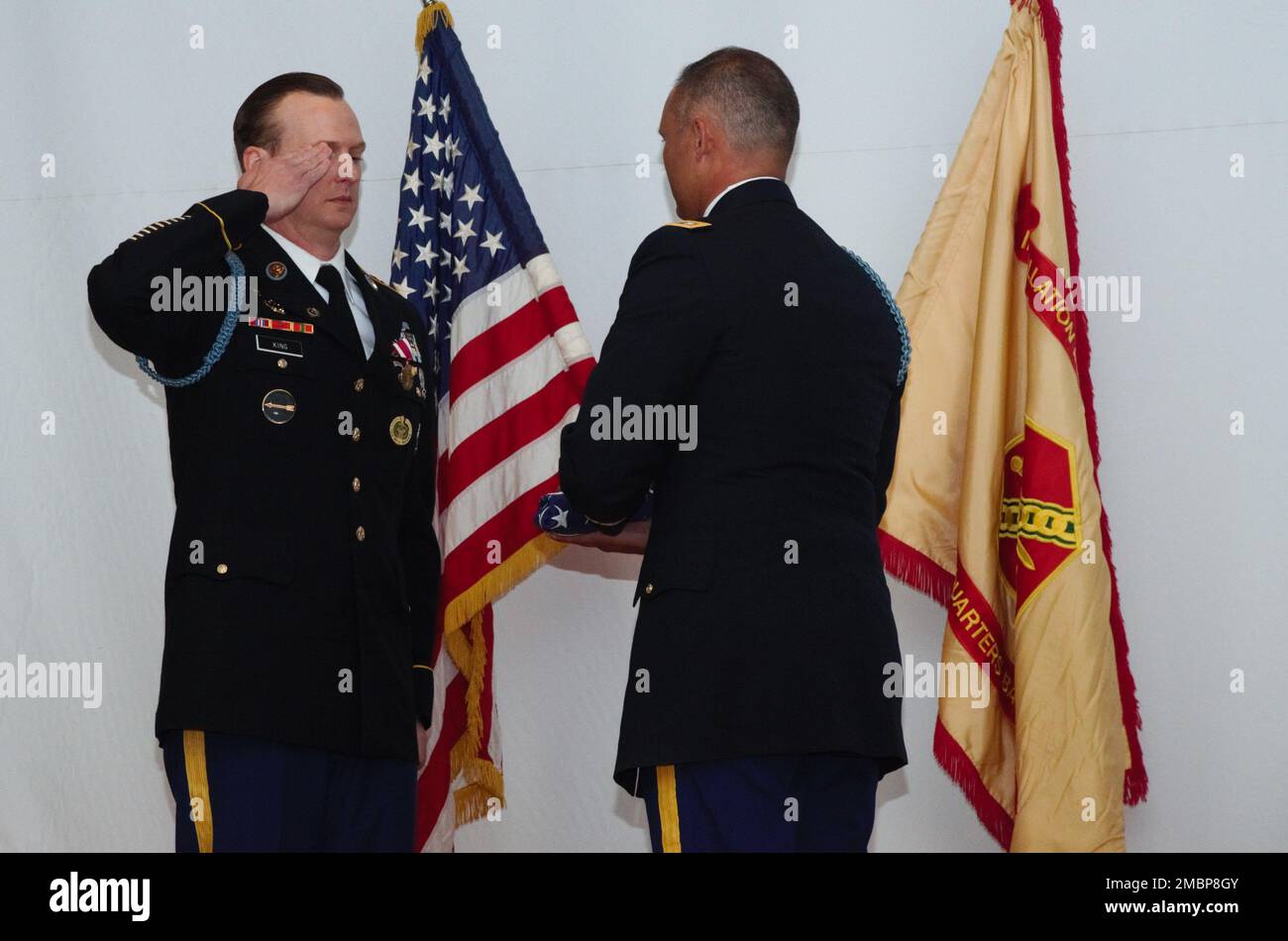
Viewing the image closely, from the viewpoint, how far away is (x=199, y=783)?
79.0 inches

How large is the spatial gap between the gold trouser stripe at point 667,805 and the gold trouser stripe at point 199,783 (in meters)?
0.65

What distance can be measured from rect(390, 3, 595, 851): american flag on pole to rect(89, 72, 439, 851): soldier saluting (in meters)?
0.62

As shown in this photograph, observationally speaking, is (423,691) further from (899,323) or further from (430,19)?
(430,19)

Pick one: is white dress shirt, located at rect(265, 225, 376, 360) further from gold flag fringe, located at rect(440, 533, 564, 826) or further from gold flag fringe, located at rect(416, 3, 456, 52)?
gold flag fringe, located at rect(416, 3, 456, 52)

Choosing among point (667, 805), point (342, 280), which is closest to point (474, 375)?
point (342, 280)

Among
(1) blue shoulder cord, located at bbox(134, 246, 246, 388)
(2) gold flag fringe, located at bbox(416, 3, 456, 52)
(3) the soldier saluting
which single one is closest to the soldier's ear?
(3) the soldier saluting

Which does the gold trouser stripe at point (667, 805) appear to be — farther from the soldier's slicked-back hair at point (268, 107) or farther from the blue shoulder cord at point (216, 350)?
the soldier's slicked-back hair at point (268, 107)

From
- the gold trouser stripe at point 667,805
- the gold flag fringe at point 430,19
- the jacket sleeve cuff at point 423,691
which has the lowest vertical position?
the gold trouser stripe at point 667,805

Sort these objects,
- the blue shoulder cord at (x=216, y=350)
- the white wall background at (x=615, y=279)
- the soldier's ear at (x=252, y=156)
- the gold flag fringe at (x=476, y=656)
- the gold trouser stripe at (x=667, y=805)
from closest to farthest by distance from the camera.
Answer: the gold trouser stripe at (x=667, y=805)
the blue shoulder cord at (x=216, y=350)
the soldier's ear at (x=252, y=156)
the gold flag fringe at (x=476, y=656)
the white wall background at (x=615, y=279)

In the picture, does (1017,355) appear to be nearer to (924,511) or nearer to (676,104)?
(924,511)

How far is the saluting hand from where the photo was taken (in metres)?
2.21

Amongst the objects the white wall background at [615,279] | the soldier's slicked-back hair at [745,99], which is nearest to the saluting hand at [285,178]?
the soldier's slicked-back hair at [745,99]

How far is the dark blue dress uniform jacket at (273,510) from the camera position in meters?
2.03
